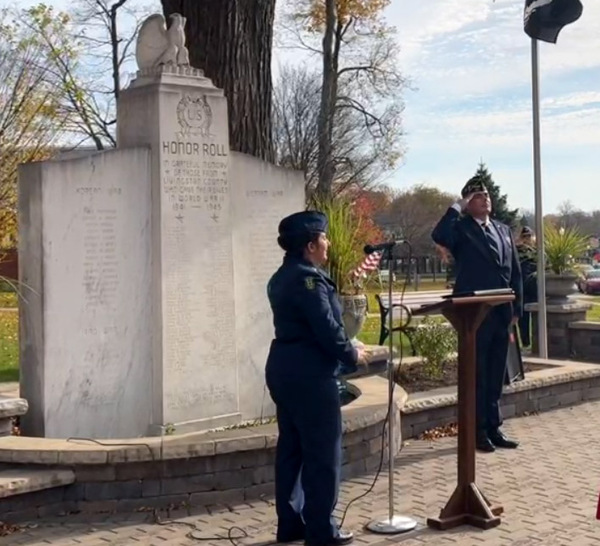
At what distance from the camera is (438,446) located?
311 inches

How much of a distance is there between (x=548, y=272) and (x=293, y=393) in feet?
28.1

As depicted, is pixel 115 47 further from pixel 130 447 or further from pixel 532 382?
pixel 130 447

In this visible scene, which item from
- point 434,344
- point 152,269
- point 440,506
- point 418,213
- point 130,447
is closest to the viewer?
point 130,447

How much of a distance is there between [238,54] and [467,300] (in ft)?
14.3

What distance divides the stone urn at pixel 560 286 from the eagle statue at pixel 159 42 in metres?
7.41

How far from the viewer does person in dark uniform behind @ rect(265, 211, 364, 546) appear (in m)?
5.00

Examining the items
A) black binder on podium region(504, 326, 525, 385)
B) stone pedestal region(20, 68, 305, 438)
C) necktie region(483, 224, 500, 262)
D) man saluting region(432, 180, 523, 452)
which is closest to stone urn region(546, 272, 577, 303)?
black binder on podium region(504, 326, 525, 385)

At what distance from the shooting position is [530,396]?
366 inches

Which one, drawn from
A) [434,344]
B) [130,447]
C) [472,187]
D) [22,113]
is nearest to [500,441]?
[434,344]

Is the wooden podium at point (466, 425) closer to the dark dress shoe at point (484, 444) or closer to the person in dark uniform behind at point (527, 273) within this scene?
the dark dress shoe at point (484, 444)

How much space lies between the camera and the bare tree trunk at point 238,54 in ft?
28.9

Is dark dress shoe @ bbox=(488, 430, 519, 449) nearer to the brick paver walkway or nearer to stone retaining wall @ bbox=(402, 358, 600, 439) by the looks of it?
the brick paver walkway

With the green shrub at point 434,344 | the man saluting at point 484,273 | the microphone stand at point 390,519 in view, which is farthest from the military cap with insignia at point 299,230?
the green shrub at point 434,344

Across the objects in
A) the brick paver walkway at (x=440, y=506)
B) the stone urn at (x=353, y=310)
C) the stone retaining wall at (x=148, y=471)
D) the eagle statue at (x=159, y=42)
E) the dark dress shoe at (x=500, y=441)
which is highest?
the eagle statue at (x=159, y=42)
